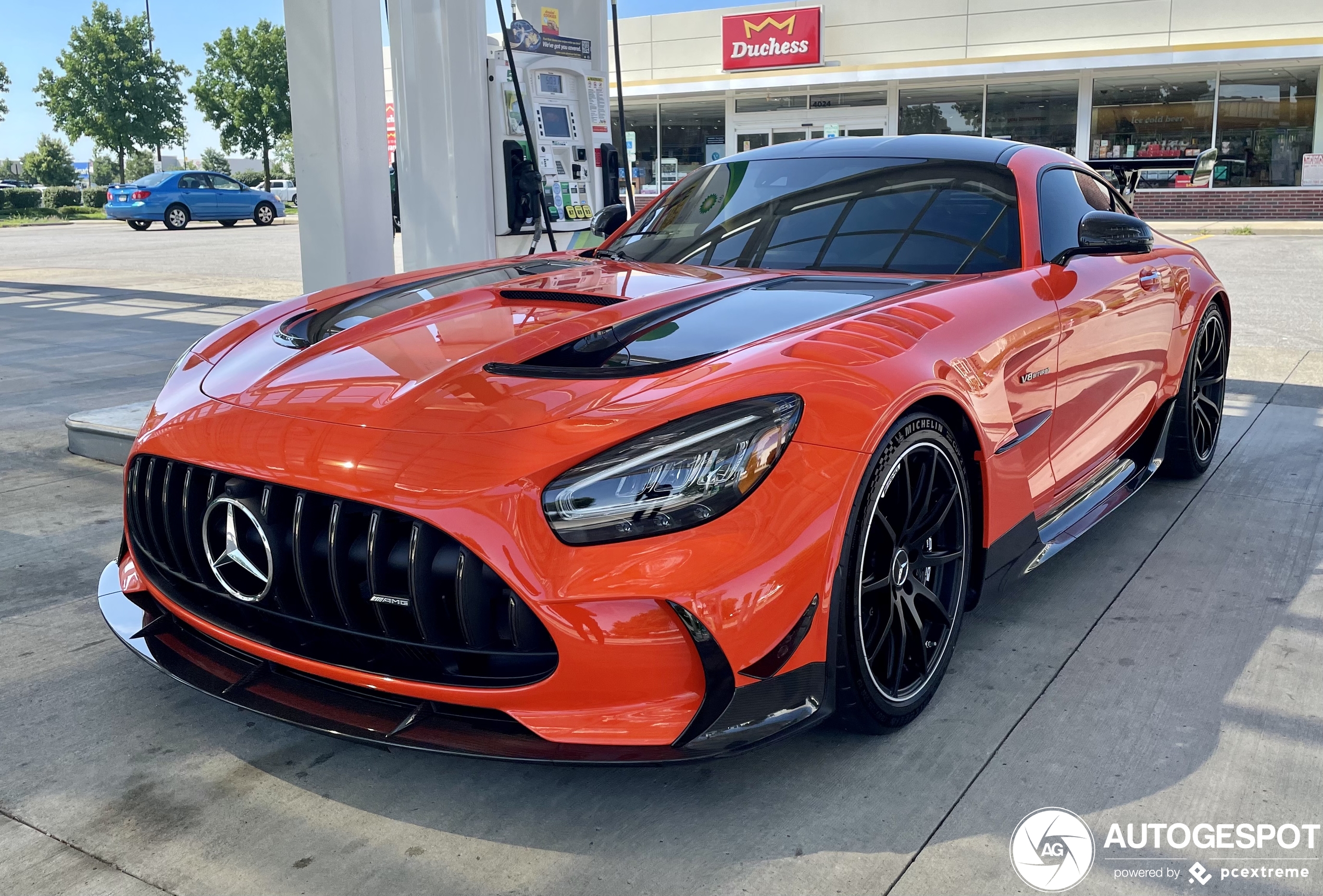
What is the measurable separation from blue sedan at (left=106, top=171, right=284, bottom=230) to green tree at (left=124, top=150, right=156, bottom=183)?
30.1 meters

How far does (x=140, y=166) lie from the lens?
58750 mm

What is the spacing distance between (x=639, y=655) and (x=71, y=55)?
55.0 m

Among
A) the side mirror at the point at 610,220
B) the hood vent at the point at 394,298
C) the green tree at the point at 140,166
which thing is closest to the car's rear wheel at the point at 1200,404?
the side mirror at the point at 610,220

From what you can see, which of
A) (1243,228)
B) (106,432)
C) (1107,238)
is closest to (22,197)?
(1243,228)

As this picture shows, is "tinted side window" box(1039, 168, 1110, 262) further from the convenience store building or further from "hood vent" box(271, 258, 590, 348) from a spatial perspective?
the convenience store building

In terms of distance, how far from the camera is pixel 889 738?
254cm

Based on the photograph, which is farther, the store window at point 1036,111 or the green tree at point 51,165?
the green tree at point 51,165

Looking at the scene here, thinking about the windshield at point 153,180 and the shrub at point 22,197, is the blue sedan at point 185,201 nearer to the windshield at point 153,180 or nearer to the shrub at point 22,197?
the windshield at point 153,180

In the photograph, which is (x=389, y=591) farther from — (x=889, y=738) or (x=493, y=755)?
(x=889, y=738)

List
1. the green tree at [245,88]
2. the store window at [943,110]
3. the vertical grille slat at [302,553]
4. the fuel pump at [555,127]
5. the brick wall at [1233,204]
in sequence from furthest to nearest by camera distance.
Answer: the green tree at [245,88]
the store window at [943,110]
the brick wall at [1233,204]
the fuel pump at [555,127]
the vertical grille slat at [302,553]

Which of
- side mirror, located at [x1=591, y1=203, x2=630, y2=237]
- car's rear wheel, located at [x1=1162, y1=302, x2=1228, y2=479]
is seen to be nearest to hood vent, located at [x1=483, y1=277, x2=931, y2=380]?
side mirror, located at [x1=591, y1=203, x2=630, y2=237]

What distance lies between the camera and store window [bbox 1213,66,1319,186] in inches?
883

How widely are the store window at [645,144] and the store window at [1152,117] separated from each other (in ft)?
33.0

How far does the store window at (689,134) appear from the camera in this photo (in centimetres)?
2653
